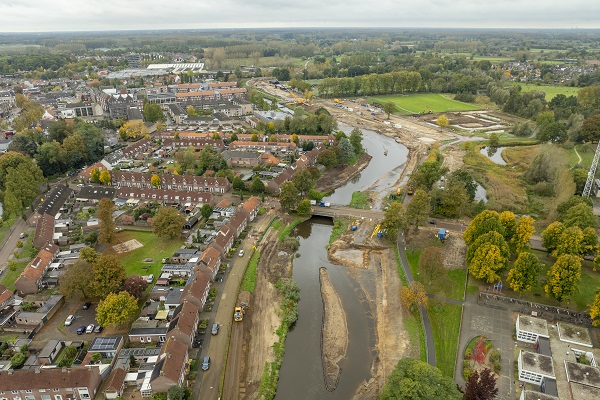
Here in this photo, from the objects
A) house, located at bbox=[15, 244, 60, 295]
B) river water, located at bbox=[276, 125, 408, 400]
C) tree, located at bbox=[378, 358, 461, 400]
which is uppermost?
tree, located at bbox=[378, 358, 461, 400]

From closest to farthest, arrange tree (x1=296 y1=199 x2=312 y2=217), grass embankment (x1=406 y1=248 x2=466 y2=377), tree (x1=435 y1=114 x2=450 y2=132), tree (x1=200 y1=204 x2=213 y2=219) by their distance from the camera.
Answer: grass embankment (x1=406 y1=248 x2=466 y2=377) → tree (x1=200 y1=204 x2=213 y2=219) → tree (x1=296 y1=199 x2=312 y2=217) → tree (x1=435 y1=114 x2=450 y2=132)

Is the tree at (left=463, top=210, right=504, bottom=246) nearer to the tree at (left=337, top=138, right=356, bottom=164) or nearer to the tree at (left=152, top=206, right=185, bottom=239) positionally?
the tree at (left=152, top=206, right=185, bottom=239)

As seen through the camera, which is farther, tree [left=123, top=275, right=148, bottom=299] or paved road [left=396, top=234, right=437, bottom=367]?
tree [left=123, top=275, right=148, bottom=299]

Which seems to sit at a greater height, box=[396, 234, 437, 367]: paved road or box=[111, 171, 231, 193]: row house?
box=[111, 171, 231, 193]: row house

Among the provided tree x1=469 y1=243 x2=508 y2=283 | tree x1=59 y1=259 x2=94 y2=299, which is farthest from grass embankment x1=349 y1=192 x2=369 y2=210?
tree x1=59 y1=259 x2=94 y2=299

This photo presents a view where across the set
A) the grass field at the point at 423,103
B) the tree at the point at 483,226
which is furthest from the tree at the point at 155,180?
the grass field at the point at 423,103

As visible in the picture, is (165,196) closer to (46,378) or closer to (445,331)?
(46,378)

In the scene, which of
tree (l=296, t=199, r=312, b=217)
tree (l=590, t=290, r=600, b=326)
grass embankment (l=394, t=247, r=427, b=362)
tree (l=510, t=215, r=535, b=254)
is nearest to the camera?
grass embankment (l=394, t=247, r=427, b=362)

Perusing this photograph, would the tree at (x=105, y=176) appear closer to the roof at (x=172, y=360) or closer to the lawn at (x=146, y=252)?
the lawn at (x=146, y=252)
